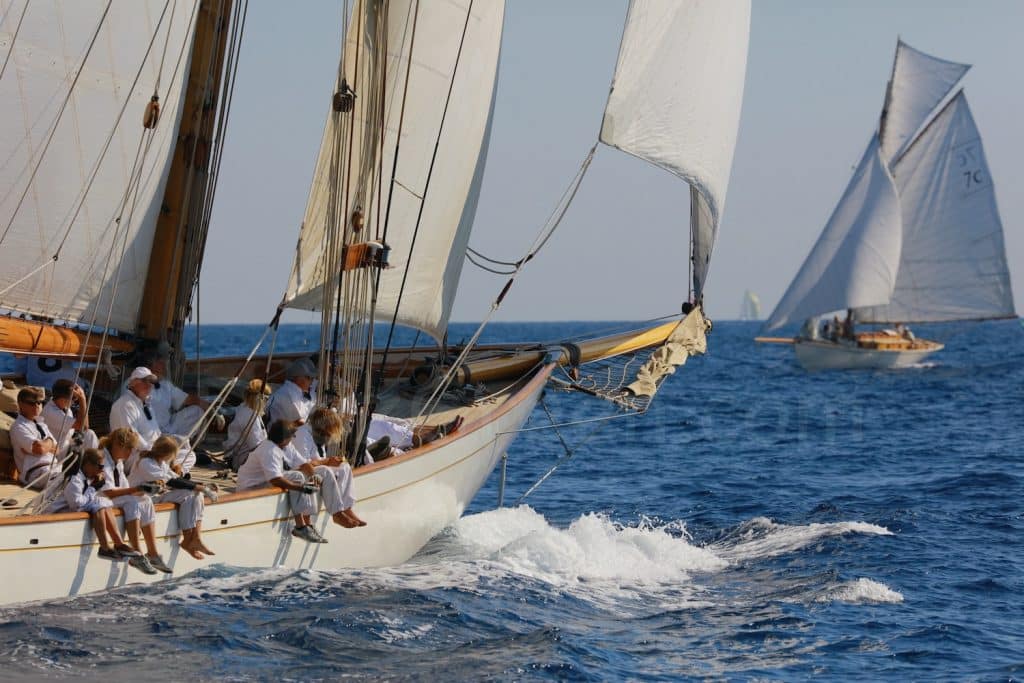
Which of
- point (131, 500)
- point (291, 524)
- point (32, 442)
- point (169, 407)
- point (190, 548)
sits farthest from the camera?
point (169, 407)

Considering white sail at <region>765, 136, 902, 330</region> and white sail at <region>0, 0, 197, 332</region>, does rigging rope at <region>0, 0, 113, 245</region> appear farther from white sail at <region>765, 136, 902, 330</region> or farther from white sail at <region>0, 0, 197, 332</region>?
white sail at <region>765, 136, 902, 330</region>

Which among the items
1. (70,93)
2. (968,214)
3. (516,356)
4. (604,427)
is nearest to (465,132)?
(516,356)

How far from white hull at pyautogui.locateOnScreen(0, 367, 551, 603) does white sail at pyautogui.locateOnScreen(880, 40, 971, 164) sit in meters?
50.9

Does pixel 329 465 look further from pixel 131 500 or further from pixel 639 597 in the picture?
pixel 639 597

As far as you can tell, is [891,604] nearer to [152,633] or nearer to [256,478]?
[256,478]

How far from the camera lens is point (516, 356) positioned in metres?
20.7

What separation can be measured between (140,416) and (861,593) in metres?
7.83

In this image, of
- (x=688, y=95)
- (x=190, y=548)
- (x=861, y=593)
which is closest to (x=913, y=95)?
(x=688, y=95)

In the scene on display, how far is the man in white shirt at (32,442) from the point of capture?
1391 cm

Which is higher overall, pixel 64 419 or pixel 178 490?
pixel 64 419

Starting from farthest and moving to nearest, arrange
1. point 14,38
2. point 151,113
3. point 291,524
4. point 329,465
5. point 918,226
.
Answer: point 918,226 < point 151,113 < point 14,38 < point 329,465 < point 291,524

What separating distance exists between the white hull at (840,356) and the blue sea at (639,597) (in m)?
41.4

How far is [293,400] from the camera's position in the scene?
16297 millimetres

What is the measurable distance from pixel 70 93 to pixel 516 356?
23.5 feet
